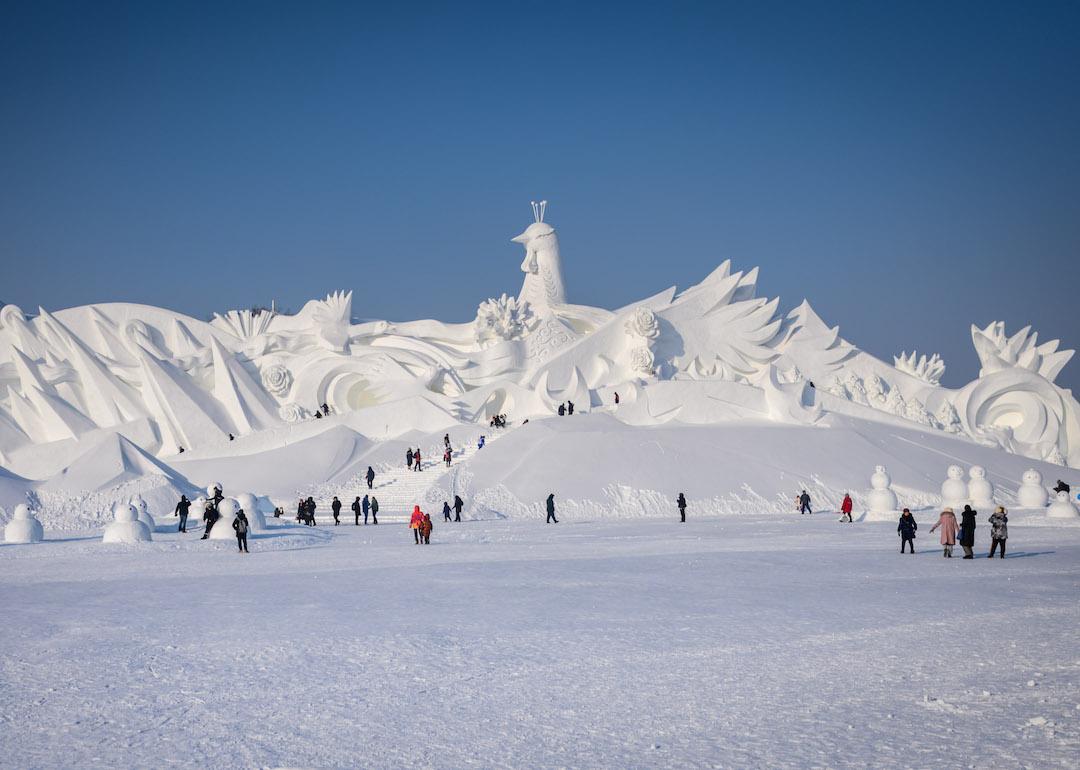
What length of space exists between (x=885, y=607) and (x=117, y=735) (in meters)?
6.09

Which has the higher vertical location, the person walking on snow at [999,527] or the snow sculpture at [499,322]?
the snow sculpture at [499,322]

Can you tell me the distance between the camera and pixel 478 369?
3791 centimetres

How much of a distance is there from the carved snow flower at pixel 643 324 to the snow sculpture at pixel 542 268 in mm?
4258

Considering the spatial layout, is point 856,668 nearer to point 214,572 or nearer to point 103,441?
point 214,572

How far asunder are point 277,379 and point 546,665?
1289 inches

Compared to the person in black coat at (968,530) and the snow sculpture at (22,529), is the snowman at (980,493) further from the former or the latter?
the snow sculpture at (22,529)

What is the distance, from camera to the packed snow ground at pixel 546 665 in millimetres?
4699

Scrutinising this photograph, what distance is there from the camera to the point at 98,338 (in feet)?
129

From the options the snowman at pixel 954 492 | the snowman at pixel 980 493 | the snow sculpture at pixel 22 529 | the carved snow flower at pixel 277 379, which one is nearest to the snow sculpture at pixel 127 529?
the snow sculpture at pixel 22 529

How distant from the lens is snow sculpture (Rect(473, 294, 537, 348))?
38.8 m

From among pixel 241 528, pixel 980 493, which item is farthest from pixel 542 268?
pixel 241 528

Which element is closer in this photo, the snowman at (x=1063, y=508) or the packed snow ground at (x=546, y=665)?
the packed snow ground at (x=546, y=665)

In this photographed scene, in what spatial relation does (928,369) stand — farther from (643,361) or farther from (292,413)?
(292,413)

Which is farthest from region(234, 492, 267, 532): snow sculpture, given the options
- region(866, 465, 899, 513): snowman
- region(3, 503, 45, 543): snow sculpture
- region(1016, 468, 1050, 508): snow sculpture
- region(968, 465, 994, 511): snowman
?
region(1016, 468, 1050, 508): snow sculpture
